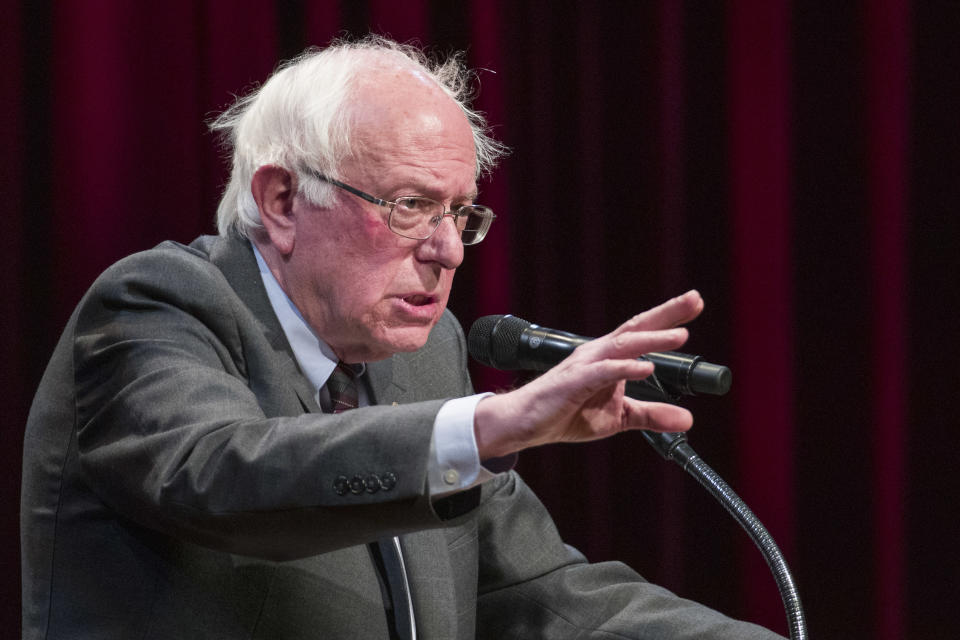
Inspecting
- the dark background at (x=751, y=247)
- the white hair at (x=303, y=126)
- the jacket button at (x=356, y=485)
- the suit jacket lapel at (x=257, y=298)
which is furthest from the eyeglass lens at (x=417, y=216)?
the dark background at (x=751, y=247)

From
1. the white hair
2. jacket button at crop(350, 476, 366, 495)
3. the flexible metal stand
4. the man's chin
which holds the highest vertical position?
the white hair

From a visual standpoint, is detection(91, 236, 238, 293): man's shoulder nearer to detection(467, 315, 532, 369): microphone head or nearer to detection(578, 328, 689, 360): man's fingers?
detection(467, 315, 532, 369): microphone head

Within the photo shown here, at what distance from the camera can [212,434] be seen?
1051 mm

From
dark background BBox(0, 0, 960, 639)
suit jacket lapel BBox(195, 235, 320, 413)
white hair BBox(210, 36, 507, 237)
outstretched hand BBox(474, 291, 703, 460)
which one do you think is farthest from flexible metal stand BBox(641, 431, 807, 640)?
dark background BBox(0, 0, 960, 639)

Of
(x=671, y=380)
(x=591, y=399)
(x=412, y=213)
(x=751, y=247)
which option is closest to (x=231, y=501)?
(x=591, y=399)

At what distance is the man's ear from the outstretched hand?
0.64 meters

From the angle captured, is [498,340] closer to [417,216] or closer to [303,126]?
[417,216]

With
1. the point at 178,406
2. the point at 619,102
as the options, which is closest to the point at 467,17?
the point at 619,102

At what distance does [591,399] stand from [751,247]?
65.9 inches

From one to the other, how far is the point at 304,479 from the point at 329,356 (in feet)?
1.69

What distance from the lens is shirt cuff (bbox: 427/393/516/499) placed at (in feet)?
3.22

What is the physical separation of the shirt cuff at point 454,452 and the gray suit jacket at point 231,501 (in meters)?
0.01

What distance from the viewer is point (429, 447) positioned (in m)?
0.99

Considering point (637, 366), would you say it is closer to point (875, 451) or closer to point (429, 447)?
point (429, 447)
